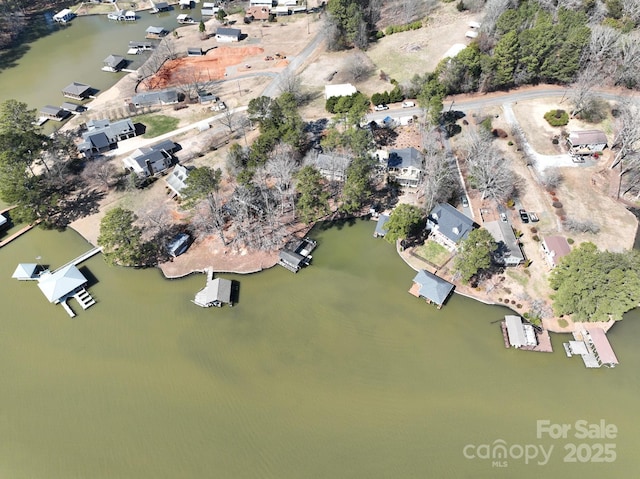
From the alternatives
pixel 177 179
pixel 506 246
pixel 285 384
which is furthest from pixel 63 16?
pixel 506 246

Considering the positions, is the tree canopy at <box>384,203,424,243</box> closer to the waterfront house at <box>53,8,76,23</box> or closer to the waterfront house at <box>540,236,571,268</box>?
the waterfront house at <box>540,236,571,268</box>

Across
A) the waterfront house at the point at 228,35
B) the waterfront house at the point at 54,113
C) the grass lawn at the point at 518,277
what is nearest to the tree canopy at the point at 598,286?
the grass lawn at the point at 518,277

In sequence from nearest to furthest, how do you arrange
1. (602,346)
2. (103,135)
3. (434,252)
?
(602,346)
(434,252)
(103,135)

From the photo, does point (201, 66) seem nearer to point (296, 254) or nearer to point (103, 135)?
point (103, 135)

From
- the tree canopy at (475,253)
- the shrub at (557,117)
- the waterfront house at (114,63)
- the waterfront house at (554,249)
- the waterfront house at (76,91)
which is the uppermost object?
the waterfront house at (114,63)

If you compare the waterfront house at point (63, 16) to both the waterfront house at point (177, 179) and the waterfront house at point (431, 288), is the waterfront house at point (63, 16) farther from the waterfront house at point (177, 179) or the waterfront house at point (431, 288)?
the waterfront house at point (431, 288)

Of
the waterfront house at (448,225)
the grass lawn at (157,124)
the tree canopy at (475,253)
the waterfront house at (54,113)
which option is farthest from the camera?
the waterfront house at (54,113)

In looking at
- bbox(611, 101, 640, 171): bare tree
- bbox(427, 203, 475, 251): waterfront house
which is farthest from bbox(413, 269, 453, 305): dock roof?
bbox(611, 101, 640, 171): bare tree
